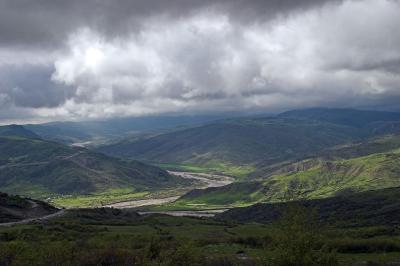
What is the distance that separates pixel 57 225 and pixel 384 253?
124 meters

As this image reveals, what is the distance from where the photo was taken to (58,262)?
88.1 meters

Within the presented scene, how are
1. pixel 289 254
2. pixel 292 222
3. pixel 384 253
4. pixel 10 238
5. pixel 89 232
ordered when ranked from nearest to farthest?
pixel 289 254
pixel 292 222
pixel 384 253
pixel 10 238
pixel 89 232

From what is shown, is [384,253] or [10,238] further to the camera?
[10,238]

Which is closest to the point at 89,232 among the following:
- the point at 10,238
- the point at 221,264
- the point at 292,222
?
the point at 10,238

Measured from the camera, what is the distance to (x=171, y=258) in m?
83.6

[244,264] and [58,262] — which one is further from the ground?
[58,262]

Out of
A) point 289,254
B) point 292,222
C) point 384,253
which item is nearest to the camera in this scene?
point 289,254

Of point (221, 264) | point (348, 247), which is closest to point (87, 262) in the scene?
point (221, 264)

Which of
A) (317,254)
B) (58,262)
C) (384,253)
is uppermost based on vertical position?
(317,254)

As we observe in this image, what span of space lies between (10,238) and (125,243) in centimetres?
4015

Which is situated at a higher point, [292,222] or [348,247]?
[292,222]

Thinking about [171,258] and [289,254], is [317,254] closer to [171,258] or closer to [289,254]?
[289,254]

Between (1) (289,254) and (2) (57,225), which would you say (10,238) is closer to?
(2) (57,225)

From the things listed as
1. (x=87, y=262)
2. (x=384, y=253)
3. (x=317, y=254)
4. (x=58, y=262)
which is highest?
(x=317, y=254)
